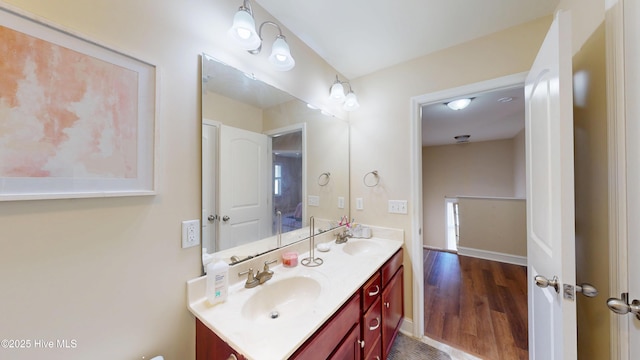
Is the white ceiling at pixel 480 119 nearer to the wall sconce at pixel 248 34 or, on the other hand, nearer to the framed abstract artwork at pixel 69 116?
the wall sconce at pixel 248 34

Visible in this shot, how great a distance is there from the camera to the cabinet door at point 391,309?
144 cm

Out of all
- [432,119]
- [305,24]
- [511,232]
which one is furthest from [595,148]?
[511,232]

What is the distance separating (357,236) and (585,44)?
69.4 inches

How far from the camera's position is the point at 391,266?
159cm

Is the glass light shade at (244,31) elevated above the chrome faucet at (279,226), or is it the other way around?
the glass light shade at (244,31)

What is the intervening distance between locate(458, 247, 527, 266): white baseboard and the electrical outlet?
4.52 metres

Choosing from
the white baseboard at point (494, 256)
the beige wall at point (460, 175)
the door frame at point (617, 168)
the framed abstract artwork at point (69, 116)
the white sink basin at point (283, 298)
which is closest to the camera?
the framed abstract artwork at point (69, 116)

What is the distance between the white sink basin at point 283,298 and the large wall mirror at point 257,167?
0.23 metres

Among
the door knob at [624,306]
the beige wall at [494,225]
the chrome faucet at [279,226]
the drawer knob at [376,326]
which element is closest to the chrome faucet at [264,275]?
the chrome faucet at [279,226]

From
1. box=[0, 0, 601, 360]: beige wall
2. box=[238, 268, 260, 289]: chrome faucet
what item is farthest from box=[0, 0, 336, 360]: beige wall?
box=[238, 268, 260, 289]: chrome faucet

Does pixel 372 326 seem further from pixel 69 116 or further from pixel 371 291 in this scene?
pixel 69 116

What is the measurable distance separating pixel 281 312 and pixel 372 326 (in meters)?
0.57

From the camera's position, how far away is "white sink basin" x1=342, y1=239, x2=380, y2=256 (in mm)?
1832

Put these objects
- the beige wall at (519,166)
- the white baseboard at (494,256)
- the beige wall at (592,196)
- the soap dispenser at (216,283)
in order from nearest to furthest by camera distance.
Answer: the beige wall at (592,196), the soap dispenser at (216,283), the white baseboard at (494,256), the beige wall at (519,166)
